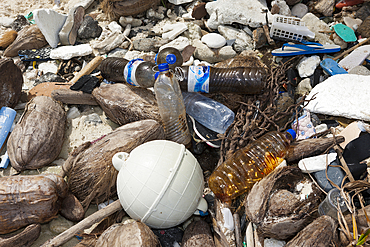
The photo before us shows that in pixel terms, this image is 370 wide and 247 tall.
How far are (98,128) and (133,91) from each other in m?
0.57

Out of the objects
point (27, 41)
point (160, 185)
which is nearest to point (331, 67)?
point (160, 185)

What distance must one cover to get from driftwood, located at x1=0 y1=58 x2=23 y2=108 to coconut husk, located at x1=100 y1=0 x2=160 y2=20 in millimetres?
1469

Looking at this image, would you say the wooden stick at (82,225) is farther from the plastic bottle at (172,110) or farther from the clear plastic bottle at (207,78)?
the clear plastic bottle at (207,78)

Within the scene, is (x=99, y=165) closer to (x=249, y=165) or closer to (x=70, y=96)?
(x=70, y=96)

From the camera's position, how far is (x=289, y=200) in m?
1.75

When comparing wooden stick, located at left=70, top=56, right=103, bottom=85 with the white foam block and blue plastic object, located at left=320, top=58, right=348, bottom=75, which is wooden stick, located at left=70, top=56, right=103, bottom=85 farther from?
blue plastic object, located at left=320, top=58, right=348, bottom=75

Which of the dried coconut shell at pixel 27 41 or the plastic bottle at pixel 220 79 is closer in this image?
the plastic bottle at pixel 220 79

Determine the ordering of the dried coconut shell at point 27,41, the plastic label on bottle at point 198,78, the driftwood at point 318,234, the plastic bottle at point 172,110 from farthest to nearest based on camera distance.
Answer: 1. the dried coconut shell at point 27,41
2. the plastic label on bottle at point 198,78
3. the plastic bottle at point 172,110
4. the driftwood at point 318,234

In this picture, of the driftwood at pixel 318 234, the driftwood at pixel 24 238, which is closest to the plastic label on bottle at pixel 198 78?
the driftwood at pixel 318 234

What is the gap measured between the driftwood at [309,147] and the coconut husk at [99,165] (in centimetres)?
121

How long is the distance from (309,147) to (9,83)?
3.09 metres

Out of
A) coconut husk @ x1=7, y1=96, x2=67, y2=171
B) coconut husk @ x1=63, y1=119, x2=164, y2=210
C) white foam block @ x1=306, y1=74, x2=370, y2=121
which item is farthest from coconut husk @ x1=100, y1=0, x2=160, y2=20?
white foam block @ x1=306, y1=74, x2=370, y2=121

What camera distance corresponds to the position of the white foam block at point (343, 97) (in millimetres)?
2235

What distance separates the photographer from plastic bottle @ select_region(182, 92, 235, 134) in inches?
99.9
